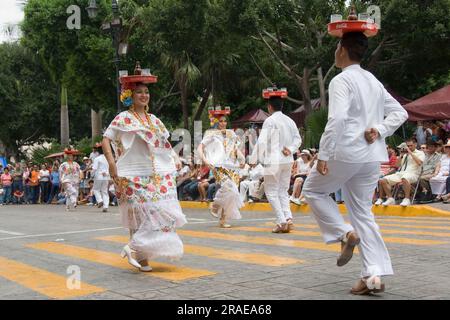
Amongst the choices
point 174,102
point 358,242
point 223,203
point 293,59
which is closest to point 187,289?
point 358,242

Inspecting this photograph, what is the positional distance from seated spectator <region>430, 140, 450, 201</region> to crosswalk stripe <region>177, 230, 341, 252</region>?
6.01 m

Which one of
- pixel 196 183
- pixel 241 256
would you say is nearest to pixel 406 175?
pixel 196 183

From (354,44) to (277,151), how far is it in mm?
4692

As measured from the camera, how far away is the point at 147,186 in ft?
21.3

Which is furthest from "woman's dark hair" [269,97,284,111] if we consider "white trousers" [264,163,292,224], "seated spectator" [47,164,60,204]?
"seated spectator" [47,164,60,204]

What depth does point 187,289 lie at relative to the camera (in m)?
5.33

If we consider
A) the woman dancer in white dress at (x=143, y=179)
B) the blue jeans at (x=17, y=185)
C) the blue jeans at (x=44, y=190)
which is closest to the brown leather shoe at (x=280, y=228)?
the woman dancer in white dress at (x=143, y=179)

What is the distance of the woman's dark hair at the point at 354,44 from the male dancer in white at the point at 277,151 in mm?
4606

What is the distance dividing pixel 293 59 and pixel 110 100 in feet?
30.8

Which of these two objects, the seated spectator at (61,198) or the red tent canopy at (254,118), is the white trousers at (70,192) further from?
the red tent canopy at (254,118)

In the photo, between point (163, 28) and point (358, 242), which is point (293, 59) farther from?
point (358, 242)

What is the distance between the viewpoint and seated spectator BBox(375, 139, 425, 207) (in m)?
13.4

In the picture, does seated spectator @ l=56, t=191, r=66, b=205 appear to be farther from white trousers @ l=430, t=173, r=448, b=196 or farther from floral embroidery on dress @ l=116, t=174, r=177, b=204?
floral embroidery on dress @ l=116, t=174, r=177, b=204

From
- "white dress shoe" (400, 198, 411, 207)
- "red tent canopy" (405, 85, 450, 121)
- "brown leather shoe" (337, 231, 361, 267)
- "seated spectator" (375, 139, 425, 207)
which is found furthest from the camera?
"red tent canopy" (405, 85, 450, 121)
